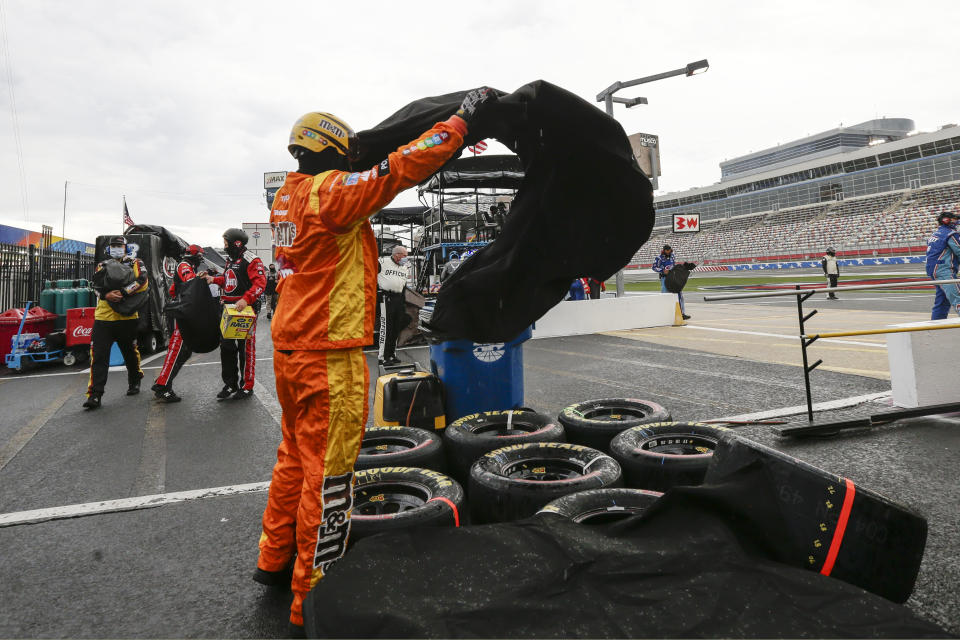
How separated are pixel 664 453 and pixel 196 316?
4.78 m

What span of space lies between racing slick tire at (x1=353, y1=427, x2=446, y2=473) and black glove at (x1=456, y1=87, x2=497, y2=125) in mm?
1682

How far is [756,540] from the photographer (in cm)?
185

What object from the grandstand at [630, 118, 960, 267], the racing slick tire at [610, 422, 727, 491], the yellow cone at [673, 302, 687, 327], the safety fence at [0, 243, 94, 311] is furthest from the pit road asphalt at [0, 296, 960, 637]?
the grandstand at [630, 118, 960, 267]

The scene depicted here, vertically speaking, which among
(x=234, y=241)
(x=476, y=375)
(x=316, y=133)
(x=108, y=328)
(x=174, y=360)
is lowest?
(x=476, y=375)

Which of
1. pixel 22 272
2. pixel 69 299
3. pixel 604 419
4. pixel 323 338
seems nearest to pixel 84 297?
pixel 69 299

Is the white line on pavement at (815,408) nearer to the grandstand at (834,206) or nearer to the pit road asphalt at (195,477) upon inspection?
the pit road asphalt at (195,477)

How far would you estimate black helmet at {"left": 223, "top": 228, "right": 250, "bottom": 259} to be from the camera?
247 inches

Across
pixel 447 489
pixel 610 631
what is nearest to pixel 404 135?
pixel 447 489

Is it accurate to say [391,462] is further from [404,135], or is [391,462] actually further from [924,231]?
[924,231]

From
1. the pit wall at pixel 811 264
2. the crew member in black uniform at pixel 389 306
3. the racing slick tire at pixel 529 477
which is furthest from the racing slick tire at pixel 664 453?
the pit wall at pixel 811 264

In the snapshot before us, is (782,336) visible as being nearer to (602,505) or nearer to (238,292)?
(602,505)

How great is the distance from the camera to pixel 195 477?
3744 mm

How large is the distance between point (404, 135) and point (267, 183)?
22.6 metres

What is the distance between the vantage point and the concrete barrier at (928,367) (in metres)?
4.67
